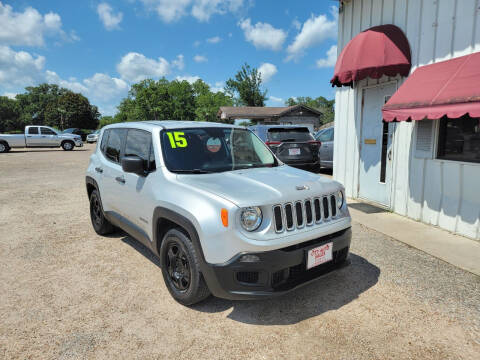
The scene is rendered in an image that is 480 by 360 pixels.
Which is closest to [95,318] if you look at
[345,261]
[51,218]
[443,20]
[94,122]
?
[345,261]

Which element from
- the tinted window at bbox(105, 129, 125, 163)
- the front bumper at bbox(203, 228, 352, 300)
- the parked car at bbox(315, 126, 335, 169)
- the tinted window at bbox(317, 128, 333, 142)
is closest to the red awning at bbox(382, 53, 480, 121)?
the front bumper at bbox(203, 228, 352, 300)

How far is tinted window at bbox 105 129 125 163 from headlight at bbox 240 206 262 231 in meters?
2.39


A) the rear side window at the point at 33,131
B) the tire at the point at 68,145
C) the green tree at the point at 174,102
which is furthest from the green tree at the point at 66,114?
the rear side window at the point at 33,131

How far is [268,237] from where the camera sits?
2.44 m

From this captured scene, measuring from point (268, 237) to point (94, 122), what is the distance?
3237 inches

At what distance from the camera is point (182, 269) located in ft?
9.57

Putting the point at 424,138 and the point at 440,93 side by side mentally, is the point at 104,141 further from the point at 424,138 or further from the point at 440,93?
the point at 424,138

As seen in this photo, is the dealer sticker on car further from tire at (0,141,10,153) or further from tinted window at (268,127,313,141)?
tire at (0,141,10,153)

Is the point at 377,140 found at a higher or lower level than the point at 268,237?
higher

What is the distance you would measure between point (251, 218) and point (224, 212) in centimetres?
23

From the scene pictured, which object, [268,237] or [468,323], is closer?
[268,237]

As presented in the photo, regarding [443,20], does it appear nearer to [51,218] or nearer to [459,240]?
[459,240]

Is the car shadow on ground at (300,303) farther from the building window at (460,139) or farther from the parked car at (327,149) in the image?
the parked car at (327,149)

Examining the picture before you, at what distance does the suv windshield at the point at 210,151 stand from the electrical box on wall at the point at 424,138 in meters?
3.13
